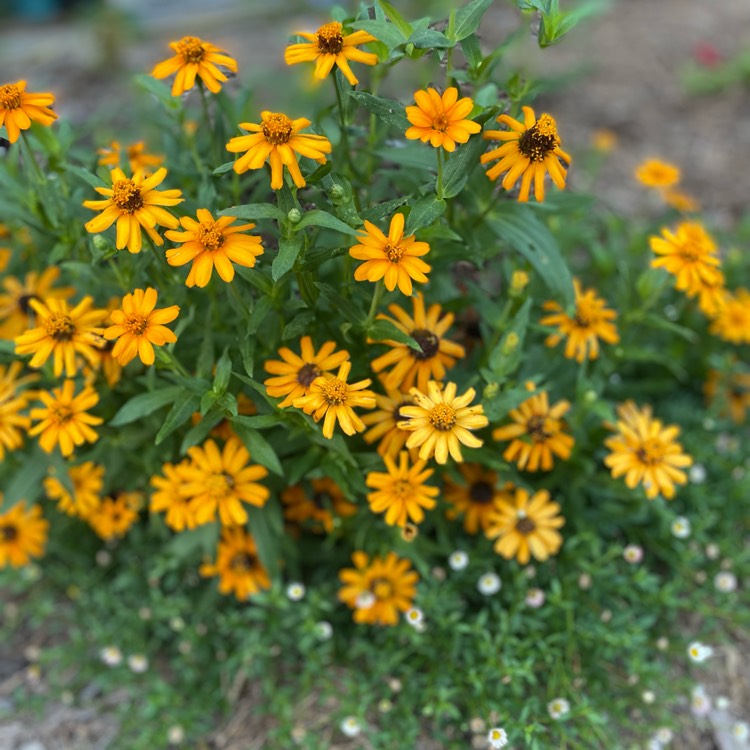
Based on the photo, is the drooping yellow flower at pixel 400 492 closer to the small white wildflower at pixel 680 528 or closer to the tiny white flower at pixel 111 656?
the small white wildflower at pixel 680 528

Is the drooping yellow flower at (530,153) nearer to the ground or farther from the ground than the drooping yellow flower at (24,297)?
farther from the ground

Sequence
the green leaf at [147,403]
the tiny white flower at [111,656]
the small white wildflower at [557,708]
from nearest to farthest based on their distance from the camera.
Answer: the green leaf at [147,403], the small white wildflower at [557,708], the tiny white flower at [111,656]

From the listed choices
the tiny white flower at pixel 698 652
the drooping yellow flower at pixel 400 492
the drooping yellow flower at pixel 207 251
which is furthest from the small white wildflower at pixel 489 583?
the drooping yellow flower at pixel 207 251

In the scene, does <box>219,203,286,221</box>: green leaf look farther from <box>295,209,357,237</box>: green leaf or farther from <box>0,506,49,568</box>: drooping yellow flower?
<box>0,506,49,568</box>: drooping yellow flower

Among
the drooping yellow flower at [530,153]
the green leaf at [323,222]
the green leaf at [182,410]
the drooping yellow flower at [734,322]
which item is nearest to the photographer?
the green leaf at [323,222]

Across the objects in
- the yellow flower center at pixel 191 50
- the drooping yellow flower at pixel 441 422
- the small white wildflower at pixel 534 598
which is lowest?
the small white wildflower at pixel 534 598

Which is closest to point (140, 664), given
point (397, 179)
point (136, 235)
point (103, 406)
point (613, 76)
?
point (103, 406)
